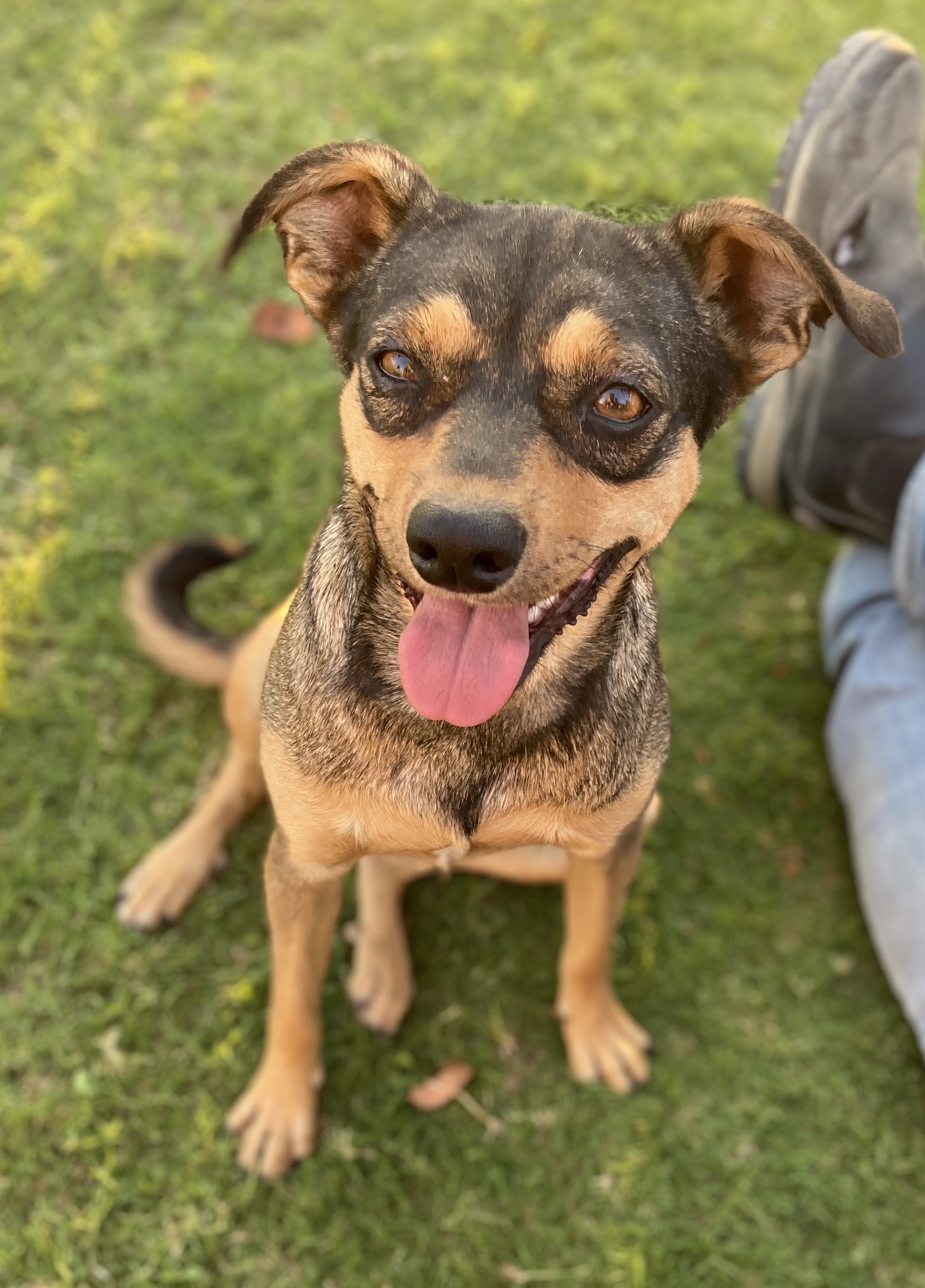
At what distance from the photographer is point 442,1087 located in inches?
152

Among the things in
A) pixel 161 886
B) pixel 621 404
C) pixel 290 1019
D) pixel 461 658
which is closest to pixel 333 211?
pixel 621 404

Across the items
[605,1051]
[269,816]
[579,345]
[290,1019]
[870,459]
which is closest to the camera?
[579,345]

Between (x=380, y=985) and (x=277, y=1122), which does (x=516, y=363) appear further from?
(x=277, y=1122)

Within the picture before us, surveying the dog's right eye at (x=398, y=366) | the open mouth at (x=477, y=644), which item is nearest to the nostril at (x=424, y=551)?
the open mouth at (x=477, y=644)

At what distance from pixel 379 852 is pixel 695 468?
1.34 meters

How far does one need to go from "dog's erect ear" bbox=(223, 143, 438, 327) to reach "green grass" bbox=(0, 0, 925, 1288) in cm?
231

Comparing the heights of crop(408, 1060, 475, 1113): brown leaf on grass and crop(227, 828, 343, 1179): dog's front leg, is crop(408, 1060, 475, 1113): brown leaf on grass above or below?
below

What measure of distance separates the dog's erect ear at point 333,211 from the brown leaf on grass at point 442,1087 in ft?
8.58

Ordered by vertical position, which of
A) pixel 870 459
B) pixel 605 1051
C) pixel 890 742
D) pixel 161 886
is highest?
pixel 870 459

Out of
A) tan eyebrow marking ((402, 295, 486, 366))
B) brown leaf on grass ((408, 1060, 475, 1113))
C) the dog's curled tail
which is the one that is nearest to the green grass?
brown leaf on grass ((408, 1060, 475, 1113))

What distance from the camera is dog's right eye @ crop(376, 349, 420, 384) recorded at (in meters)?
2.31

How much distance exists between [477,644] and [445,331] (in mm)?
668

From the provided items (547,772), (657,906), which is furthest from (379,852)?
(657,906)

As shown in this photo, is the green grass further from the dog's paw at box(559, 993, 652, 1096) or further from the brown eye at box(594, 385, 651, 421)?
the brown eye at box(594, 385, 651, 421)
